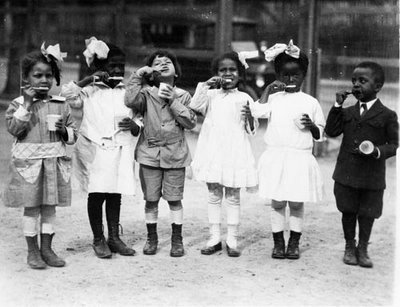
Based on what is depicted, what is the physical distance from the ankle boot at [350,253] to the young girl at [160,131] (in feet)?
3.99

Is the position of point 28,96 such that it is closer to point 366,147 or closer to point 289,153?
point 289,153

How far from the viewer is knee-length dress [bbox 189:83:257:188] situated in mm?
4465

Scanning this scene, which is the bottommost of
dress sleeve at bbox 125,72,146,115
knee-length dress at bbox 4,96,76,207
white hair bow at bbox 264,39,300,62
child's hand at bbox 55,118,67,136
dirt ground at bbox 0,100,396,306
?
dirt ground at bbox 0,100,396,306

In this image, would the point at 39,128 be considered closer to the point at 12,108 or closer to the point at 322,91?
the point at 12,108

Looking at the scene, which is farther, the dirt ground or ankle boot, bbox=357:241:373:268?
ankle boot, bbox=357:241:373:268

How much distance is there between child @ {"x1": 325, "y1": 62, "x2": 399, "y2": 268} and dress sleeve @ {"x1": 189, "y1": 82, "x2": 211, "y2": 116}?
931 millimetres

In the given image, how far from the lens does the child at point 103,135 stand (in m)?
4.34

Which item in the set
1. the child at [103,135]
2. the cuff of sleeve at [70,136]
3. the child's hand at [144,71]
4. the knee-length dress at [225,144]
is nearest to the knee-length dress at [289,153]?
the knee-length dress at [225,144]

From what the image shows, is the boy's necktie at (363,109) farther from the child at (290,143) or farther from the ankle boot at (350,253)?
the ankle boot at (350,253)

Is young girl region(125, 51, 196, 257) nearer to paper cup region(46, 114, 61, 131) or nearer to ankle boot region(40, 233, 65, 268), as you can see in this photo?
paper cup region(46, 114, 61, 131)

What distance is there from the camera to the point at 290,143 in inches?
172

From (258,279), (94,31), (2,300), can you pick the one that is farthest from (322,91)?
(2,300)

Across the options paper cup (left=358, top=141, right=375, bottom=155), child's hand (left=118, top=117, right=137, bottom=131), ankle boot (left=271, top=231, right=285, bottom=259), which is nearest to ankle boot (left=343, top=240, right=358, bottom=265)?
ankle boot (left=271, top=231, right=285, bottom=259)

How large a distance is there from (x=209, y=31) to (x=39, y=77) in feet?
19.9
